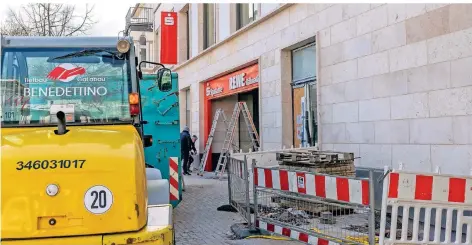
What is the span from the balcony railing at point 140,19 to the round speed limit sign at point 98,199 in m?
Result: 28.5

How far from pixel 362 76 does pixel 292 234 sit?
4547mm

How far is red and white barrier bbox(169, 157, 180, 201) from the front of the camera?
960 cm

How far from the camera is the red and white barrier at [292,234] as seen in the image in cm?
598

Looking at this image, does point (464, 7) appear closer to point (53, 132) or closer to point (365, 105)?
point (365, 105)

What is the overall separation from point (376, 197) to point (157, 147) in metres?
5.84

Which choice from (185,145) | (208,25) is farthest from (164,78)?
(208,25)

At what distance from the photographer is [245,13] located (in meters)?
16.3

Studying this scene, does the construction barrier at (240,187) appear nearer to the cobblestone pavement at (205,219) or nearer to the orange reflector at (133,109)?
the cobblestone pavement at (205,219)

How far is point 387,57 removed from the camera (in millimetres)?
9070

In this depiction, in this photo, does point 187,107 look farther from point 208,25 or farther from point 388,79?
point 388,79

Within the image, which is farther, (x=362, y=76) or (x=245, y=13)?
(x=245, y=13)

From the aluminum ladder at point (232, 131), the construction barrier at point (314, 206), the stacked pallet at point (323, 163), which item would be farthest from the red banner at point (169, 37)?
the construction barrier at point (314, 206)

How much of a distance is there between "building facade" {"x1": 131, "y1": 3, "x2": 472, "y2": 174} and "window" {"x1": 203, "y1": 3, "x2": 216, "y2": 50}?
7.16 feet

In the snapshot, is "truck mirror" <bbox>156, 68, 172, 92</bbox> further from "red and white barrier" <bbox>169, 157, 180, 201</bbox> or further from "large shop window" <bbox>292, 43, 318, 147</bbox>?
"large shop window" <bbox>292, 43, 318, 147</bbox>
